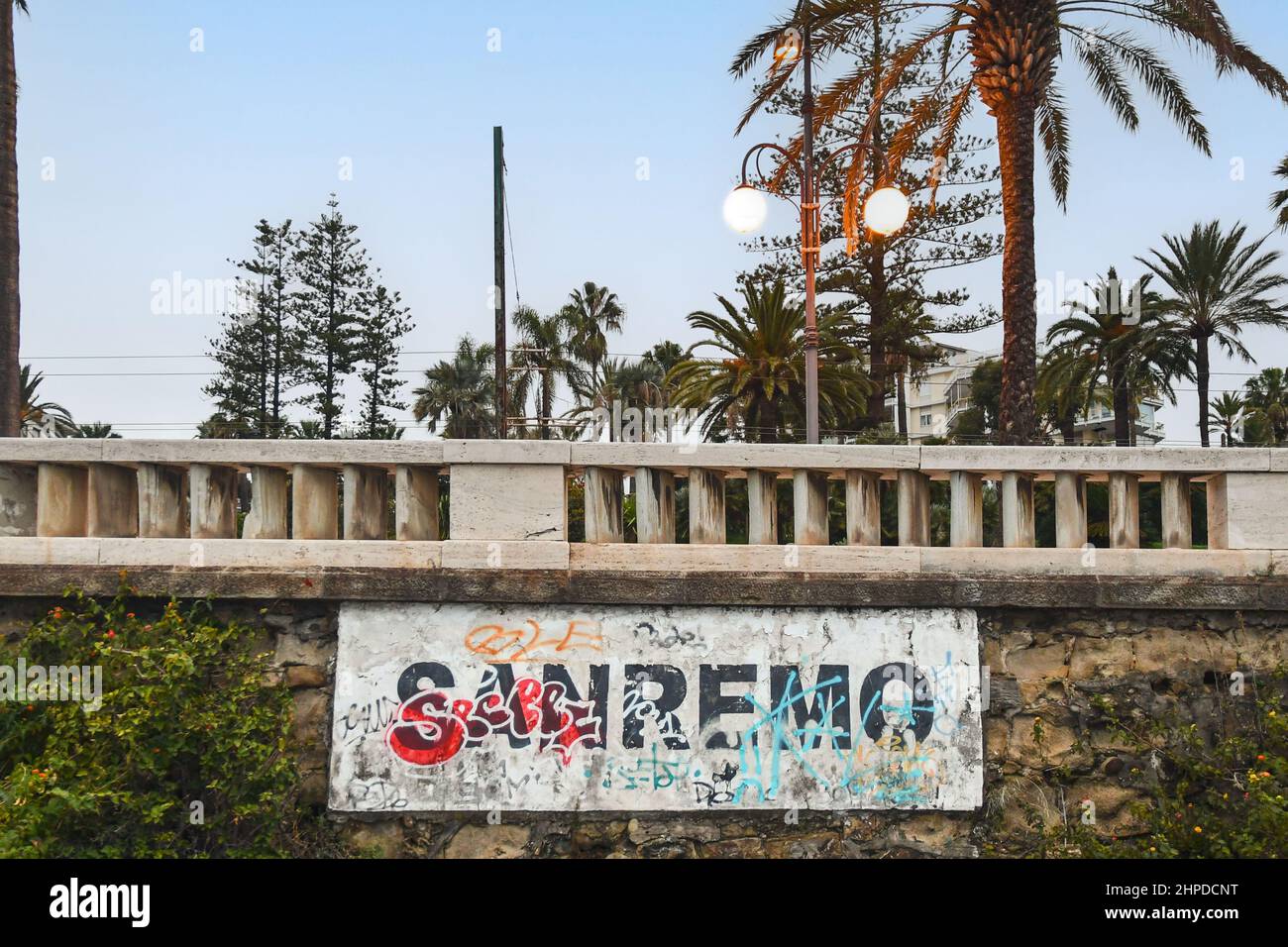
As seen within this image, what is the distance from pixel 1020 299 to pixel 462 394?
134ft

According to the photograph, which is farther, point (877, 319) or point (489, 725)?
point (877, 319)

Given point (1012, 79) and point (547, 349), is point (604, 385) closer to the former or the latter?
point (547, 349)

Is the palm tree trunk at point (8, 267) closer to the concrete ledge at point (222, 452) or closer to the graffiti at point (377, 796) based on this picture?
the concrete ledge at point (222, 452)

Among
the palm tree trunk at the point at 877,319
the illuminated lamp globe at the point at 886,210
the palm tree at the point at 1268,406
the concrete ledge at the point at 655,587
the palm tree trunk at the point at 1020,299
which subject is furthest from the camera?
the palm tree at the point at 1268,406

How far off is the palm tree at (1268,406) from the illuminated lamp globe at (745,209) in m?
25.5

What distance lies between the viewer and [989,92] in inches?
418

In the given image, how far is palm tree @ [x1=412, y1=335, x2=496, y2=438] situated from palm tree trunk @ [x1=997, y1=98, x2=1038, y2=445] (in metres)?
38.5

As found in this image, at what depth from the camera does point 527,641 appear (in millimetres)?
6590

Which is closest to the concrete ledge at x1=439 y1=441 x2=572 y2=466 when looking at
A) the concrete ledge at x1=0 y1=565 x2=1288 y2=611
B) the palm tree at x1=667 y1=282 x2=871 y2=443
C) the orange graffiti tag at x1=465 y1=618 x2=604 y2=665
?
the concrete ledge at x1=0 y1=565 x2=1288 y2=611

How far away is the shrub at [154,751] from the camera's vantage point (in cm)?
603

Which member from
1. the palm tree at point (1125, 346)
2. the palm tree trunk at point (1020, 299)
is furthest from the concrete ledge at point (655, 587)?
the palm tree at point (1125, 346)

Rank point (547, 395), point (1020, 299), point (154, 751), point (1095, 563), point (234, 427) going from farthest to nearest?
point (547, 395) < point (234, 427) < point (1020, 299) < point (1095, 563) < point (154, 751)

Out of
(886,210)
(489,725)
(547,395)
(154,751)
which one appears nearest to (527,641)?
(489,725)

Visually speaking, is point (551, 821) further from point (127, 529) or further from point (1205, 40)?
point (1205, 40)
